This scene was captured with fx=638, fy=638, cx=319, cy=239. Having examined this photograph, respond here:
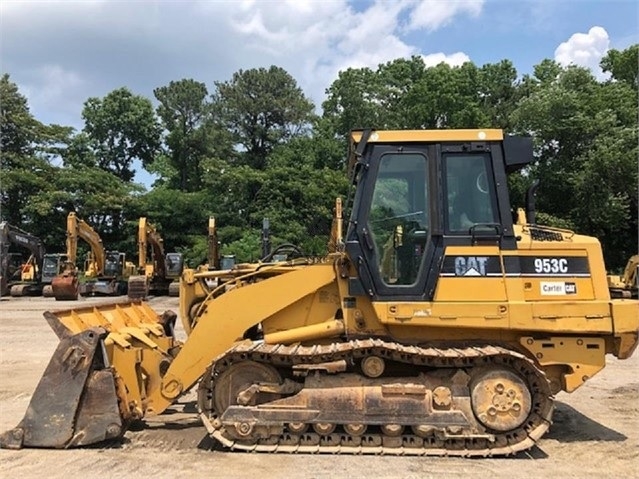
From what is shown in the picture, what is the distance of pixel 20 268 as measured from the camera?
107ft

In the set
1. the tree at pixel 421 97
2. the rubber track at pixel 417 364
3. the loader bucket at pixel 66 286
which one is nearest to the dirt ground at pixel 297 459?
the rubber track at pixel 417 364

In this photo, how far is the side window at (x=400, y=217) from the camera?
20.3 ft

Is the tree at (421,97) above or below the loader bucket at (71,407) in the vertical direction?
above

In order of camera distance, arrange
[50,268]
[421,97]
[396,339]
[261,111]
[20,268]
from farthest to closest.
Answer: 1. [261,111]
2. [421,97]
3. [20,268]
4. [50,268]
5. [396,339]

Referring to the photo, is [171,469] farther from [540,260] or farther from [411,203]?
[540,260]

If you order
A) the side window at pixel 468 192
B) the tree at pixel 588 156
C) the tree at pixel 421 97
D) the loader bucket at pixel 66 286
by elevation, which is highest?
the tree at pixel 421 97

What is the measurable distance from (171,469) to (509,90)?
3954cm

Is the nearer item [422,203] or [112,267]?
[422,203]

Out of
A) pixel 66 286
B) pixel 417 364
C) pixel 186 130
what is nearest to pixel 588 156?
pixel 66 286

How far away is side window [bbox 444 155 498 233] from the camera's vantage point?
6199 millimetres

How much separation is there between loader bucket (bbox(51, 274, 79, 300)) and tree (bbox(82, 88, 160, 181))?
26639 mm

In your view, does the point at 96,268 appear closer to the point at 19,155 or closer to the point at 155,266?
the point at 155,266

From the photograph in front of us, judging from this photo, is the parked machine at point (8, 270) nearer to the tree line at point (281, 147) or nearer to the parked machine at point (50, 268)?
the parked machine at point (50, 268)

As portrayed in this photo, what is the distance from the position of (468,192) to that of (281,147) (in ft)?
128
